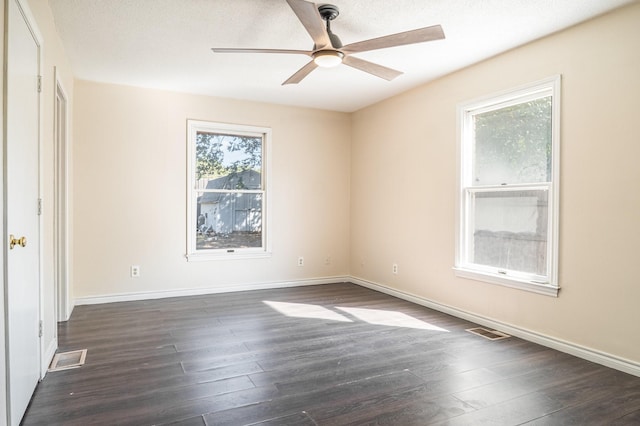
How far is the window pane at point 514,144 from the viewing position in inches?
131

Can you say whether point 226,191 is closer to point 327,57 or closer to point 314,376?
point 327,57

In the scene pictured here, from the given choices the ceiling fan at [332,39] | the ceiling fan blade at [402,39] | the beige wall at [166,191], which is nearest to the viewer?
the ceiling fan at [332,39]


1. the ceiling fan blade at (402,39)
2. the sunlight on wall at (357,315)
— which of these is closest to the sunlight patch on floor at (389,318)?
the sunlight on wall at (357,315)

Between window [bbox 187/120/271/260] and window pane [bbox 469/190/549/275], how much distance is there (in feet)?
9.07

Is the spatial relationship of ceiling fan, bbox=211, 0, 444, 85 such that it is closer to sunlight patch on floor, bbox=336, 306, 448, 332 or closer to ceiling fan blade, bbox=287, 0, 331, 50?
ceiling fan blade, bbox=287, 0, 331, 50

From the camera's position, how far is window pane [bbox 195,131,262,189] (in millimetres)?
5117

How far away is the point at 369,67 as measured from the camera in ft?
10.3

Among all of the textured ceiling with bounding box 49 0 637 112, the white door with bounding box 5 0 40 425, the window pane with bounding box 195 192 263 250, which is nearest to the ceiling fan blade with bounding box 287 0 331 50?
the textured ceiling with bounding box 49 0 637 112

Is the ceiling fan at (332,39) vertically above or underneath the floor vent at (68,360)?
above

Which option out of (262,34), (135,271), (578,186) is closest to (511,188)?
(578,186)

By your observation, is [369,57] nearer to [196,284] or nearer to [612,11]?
[612,11]

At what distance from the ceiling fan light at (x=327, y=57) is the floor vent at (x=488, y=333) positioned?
101 inches

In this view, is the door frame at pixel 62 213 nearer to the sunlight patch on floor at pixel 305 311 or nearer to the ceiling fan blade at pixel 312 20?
the sunlight patch on floor at pixel 305 311

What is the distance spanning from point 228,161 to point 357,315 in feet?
8.70
